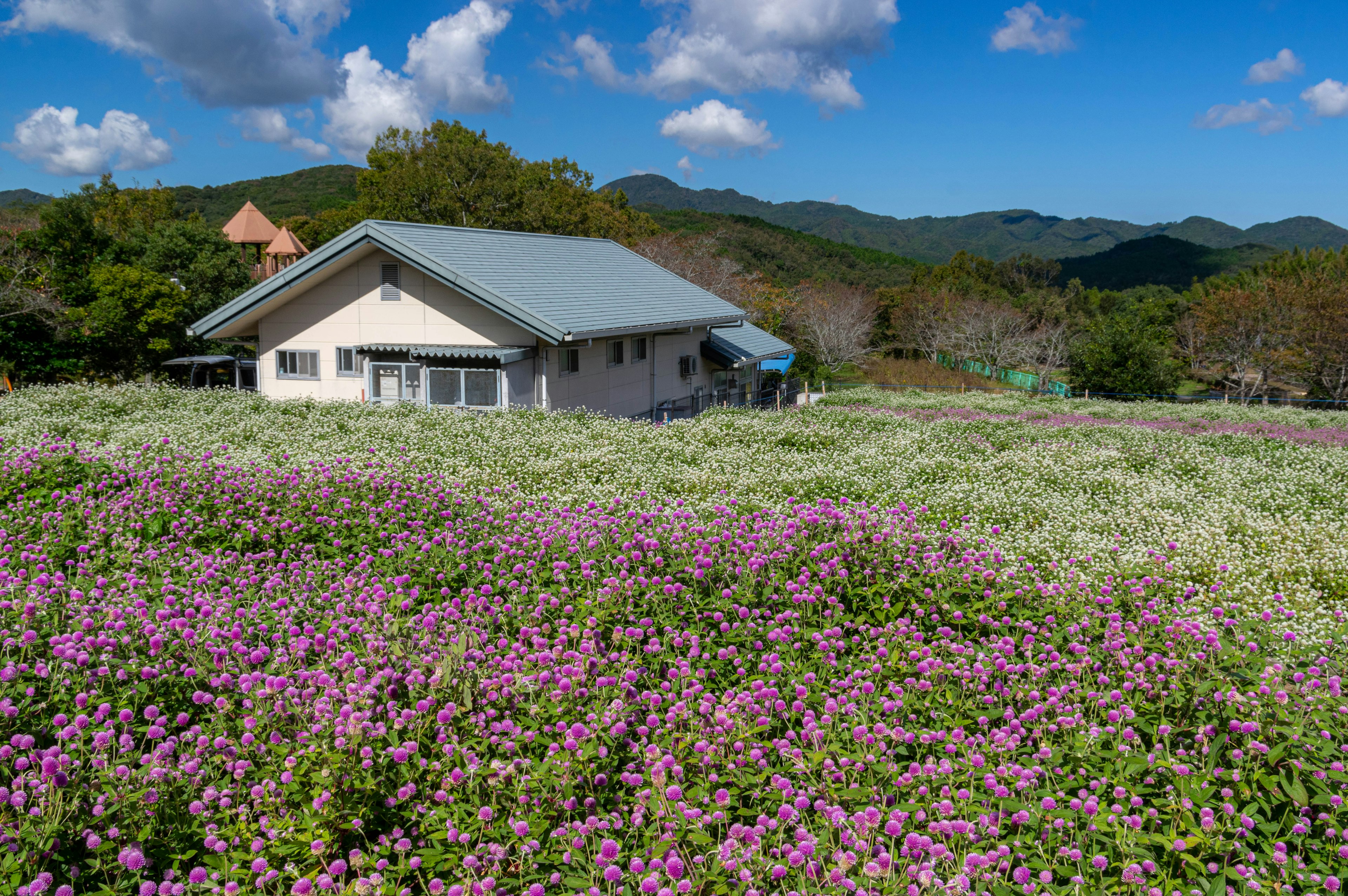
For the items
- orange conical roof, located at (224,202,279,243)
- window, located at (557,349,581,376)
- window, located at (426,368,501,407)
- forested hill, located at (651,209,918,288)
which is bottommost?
window, located at (426,368,501,407)

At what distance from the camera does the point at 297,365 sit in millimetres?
19875

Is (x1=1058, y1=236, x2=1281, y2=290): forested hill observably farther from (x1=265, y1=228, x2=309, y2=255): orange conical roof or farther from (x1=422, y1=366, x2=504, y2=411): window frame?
(x1=422, y1=366, x2=504, y2=411): window frame

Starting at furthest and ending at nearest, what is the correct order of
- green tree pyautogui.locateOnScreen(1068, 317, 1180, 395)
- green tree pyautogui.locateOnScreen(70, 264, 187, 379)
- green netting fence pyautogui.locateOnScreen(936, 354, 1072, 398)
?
green netting fence pyautogui.locateOnScreen(936, 354, 1072, 398)
green tree pyautogui.locateOnScreen(1068, 317, 1180, 395)
green tree pyautogui.locateOnScreen(70, 264, 187, 379)

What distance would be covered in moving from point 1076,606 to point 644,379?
742 inches

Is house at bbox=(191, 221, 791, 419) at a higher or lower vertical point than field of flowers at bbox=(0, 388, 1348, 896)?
higher

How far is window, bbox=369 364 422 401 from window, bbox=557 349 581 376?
10.5 feet

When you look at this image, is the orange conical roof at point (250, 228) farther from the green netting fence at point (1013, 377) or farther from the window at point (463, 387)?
the green netting fence at point (1013, 377)

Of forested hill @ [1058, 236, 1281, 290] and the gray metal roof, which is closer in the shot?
the gray metal roof

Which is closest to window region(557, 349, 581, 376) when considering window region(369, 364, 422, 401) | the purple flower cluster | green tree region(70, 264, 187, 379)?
window region(369, 364, 422, 401)

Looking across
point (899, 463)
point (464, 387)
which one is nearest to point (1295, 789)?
point (899, 463)

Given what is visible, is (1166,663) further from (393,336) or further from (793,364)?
(793,364)

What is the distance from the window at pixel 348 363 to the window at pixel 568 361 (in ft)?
15.6

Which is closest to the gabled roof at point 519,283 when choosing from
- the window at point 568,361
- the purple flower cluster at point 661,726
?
the window at point 568,361

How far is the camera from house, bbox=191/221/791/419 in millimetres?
17469
